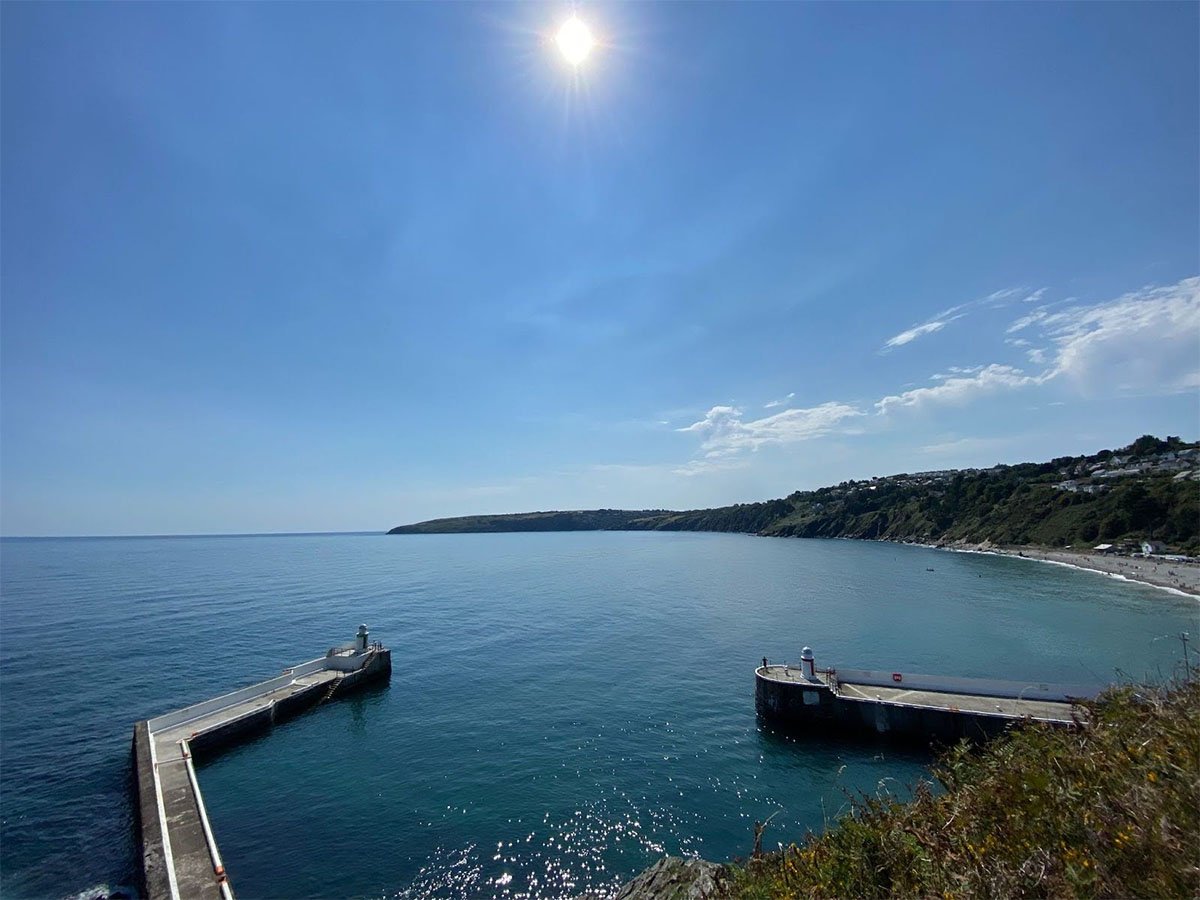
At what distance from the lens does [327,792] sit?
1994 centimetres

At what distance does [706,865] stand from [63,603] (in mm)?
82716

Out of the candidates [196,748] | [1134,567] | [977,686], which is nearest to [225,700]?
A: [196,748]

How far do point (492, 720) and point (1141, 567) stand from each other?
9236cm

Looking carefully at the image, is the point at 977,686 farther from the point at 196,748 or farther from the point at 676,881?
the point at 196,748

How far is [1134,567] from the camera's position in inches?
2884

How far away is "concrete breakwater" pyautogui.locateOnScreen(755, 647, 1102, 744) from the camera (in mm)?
22531

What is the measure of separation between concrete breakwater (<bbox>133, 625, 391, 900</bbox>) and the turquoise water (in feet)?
4.05

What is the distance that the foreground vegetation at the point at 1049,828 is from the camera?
13.3 ft

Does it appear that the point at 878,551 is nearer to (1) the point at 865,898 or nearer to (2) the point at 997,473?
(2) the point at 997,473

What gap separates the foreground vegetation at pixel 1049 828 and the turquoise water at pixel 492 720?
10283 millimetres

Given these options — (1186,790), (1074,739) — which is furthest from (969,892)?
(1074,739)

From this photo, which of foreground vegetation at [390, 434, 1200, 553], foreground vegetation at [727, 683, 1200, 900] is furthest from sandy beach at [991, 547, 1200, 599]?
foreground vegetation at [727, 683, 1200, 900]

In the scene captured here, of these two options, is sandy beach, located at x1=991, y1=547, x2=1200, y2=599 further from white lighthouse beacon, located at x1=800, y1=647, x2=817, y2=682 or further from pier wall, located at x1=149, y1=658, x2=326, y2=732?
pier wall, located at x1=149, y1=658, x2=326, y2=732

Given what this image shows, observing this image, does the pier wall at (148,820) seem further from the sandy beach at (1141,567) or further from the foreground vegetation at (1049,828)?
the sandy beach at (1141,567)
